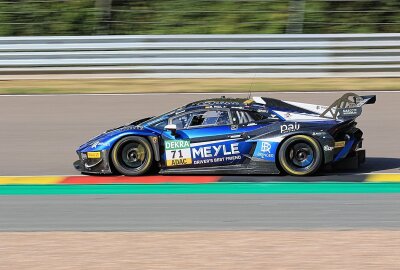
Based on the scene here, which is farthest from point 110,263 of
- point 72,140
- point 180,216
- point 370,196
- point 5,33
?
point 5,33

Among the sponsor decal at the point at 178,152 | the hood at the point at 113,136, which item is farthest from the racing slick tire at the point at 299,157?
the hood at the point at 113,136

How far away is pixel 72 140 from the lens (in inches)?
575

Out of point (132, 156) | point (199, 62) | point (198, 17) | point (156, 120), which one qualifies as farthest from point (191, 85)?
point (132, 156)

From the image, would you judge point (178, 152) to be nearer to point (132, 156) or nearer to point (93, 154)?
point (132, 156)

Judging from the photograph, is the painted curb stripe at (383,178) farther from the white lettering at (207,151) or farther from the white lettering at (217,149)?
the white lettering at (207,151)

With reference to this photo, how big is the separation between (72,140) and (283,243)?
7.30 m

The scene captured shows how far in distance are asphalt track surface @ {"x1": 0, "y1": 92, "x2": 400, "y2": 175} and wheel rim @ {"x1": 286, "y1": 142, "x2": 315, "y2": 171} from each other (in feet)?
3.27

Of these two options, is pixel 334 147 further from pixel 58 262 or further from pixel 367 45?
pixel 367 45

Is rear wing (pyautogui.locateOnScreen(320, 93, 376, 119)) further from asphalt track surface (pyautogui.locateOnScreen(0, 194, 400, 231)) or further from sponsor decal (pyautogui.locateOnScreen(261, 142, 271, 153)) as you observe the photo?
asphalt track surface (pyautogui.locateOnScreen(0, 194, 400, 231))

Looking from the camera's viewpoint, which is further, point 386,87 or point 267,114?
point 386,87

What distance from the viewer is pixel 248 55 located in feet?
64.0

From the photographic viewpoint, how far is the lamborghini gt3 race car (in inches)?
445

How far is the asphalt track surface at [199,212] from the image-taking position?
9008mm

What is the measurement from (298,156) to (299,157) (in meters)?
0.02
